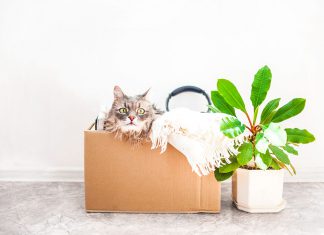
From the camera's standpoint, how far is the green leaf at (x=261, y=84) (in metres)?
1.59

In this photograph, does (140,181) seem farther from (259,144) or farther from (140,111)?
(259,144)

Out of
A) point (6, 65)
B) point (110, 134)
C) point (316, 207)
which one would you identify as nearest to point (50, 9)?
point (6, 65)

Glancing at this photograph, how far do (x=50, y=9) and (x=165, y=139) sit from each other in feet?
3.43

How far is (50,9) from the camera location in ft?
6.77

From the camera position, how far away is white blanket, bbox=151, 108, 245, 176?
1536mm

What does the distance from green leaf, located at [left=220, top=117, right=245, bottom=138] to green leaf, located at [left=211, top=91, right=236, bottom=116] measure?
0.09 meters

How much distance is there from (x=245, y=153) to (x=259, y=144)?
7cm

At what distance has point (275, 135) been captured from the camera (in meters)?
1.48

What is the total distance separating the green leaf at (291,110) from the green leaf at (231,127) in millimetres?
173

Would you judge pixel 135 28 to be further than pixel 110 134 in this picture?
Yes

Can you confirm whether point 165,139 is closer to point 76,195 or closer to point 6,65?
point 76,195

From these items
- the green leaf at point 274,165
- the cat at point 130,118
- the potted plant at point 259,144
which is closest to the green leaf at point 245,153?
the potted plant at point 259,144

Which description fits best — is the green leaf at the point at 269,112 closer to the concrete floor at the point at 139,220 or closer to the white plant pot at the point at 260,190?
the white plant pot at the point at 260,190

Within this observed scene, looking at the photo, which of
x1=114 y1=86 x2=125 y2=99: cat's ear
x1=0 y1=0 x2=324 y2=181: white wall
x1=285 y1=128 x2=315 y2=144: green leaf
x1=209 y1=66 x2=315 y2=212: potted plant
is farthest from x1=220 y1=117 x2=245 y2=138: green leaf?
x1=0 y1=0 x2=324 y2=181: white wall
